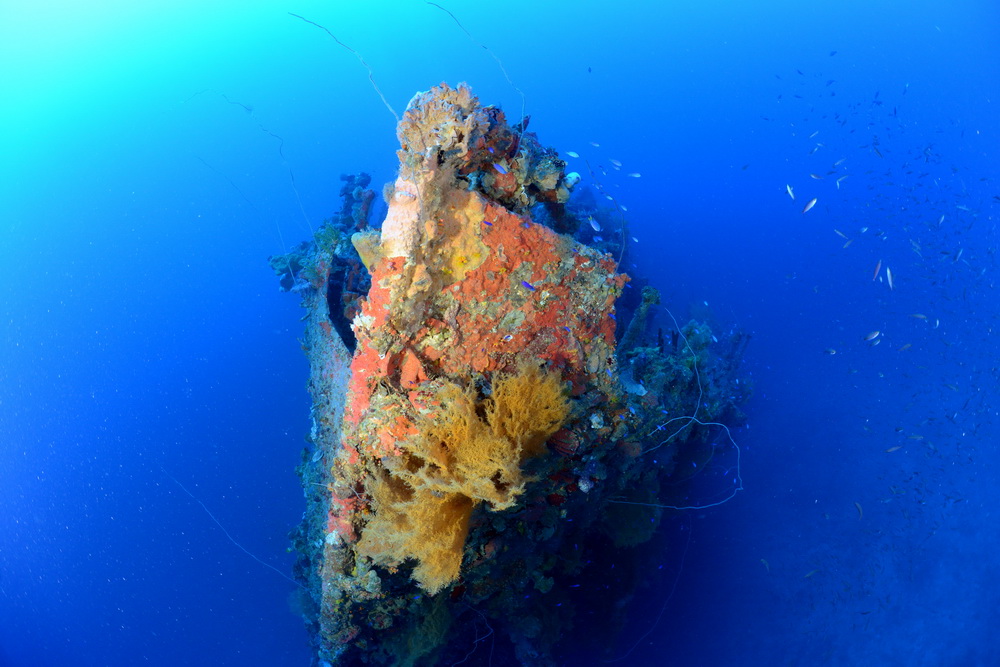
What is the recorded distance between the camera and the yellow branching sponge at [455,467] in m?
3.02

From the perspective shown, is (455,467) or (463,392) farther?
(463,392)

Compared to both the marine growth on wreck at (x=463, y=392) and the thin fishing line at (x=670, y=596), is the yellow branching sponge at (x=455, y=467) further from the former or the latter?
the thin fishing line at (x=670, y=596)

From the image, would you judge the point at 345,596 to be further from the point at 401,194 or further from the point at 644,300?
the point at 644,300

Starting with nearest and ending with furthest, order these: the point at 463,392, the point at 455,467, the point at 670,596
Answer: the point at 455,467 → the point at 463,392 → the point at 670,596

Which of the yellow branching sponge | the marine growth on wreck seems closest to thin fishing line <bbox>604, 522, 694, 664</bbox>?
the marine growth on wreck

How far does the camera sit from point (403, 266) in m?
3.37

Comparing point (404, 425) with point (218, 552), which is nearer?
point (404, 425)

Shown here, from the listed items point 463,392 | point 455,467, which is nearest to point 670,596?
point 455,467

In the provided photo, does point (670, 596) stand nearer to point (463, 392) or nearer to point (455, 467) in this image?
point (455, 467)

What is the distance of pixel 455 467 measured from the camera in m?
3.12

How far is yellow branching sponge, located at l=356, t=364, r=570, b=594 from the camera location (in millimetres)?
3020

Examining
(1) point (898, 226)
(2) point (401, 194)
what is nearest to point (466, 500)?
(2) point (401, 194)

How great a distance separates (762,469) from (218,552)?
1397 cm

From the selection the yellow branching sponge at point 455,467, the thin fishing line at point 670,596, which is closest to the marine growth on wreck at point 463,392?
the yellow branching sponge at point 455,467
